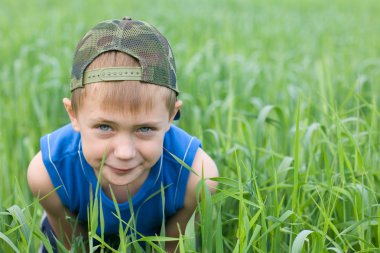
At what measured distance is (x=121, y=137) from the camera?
5.94ft

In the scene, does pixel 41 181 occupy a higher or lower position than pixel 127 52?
lower

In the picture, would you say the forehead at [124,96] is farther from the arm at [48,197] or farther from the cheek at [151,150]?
the arm at [48,197]

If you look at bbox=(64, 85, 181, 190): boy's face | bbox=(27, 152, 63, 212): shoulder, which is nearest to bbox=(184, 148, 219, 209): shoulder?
bbox=(64, 85, 181, 190): boy's face

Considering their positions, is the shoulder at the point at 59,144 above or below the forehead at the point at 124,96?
below

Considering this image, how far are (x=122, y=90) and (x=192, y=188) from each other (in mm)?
520

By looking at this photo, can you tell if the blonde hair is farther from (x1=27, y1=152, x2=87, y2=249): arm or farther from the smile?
(x1=27, y1=152, x2=87, y2=249): arm

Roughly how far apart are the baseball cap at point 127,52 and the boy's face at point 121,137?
67mm

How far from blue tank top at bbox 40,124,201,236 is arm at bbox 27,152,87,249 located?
3 centimetres

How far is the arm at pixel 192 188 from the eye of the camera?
2.10m

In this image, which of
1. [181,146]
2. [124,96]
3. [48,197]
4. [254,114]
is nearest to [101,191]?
[48,197]

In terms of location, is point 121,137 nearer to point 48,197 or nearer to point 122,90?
point 122,90

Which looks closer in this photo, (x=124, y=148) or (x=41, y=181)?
(x=124, y=148)

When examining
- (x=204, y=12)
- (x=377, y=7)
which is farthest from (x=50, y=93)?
(x=377, y=7)

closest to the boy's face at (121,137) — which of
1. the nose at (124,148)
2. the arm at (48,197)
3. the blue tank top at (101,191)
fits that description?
the nose at (124,148)
